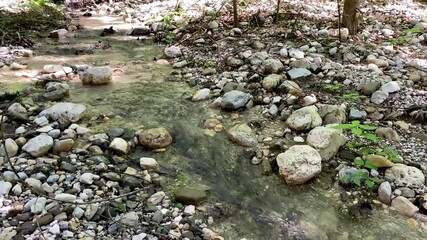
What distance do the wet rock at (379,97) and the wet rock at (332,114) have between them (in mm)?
442

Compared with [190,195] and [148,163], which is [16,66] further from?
[190,195]

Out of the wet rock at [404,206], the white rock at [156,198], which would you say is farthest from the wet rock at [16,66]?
the wet rock at [404,206]

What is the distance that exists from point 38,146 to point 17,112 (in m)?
0.76

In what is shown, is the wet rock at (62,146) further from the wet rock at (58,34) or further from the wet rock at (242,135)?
the wet rock at (58,34)

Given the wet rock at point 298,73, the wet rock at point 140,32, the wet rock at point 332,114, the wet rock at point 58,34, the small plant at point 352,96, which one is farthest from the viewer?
the wet rock at point 140,32

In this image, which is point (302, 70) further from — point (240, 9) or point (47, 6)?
point (47, 6)

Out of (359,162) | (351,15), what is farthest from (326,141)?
(351,15)

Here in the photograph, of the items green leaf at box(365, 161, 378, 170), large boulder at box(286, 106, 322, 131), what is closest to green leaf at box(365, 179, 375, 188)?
green leaf at box(365, 161, 378, 170)

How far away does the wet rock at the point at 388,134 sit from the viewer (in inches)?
122

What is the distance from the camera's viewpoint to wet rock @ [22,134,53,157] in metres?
2.71

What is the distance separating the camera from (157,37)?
6.36m

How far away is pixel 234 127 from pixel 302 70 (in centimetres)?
147

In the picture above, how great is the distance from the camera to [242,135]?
3.20 m

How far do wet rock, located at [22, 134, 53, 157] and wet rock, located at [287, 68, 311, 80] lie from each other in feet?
8.73
